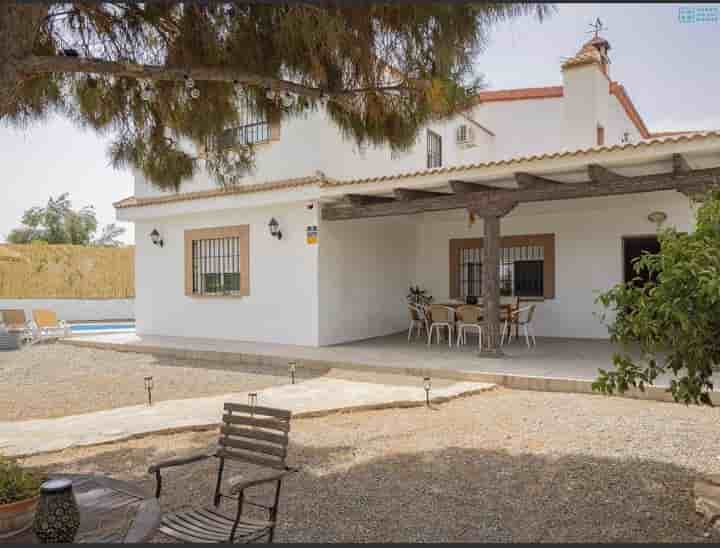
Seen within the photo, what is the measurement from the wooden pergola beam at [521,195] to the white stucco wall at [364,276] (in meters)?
0.90

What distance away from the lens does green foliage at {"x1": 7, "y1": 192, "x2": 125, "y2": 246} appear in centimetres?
3703

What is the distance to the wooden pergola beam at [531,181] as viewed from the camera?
Result: 8734mm

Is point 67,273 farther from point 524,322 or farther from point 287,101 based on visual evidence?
point 287,101

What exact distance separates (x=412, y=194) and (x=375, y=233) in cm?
259

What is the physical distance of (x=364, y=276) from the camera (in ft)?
40.1

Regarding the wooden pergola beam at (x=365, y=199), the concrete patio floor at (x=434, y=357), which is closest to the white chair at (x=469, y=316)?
the concrete patio floor at (x=434, y=357)

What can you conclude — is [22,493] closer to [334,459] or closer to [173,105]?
[334,459]

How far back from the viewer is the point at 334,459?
191 inches

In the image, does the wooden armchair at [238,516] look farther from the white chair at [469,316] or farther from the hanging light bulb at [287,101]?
the white chair at [469,316]

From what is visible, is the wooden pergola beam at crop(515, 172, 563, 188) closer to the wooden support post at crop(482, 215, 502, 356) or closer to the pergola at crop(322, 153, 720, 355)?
the pergola at crop(322, 153, 720, 355)

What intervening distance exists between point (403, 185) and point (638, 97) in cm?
1268

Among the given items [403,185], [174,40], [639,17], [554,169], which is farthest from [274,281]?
[639,17]

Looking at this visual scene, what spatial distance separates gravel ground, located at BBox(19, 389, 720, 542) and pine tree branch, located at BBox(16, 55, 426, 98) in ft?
9.68

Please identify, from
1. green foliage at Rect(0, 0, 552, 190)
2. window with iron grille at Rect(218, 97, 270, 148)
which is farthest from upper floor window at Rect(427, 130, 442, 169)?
green foliage at Rect(0, 0, 552, 190)
